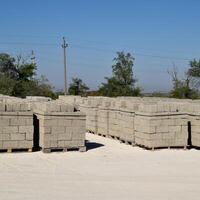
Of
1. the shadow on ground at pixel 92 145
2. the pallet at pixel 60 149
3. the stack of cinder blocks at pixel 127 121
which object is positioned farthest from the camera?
the stack of cinder blocks at pixel 127 121

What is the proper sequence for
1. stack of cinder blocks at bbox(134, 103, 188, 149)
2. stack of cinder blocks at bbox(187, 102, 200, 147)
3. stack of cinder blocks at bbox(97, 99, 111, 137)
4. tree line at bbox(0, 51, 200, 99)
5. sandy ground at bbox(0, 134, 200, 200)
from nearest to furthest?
sandy ground at bbox(0, 134, 200, 200)
stack of cinder blocks at bbox(134, 103, 188, 149)
stack of cinder blocks at bbox(187, 102, 200, 147)
stack of cinder blocks at bbox(97, 99, 111, 137)
tree line at bbox(0, 51, 200, 99)

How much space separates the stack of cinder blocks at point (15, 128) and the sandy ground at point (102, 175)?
1.26ft

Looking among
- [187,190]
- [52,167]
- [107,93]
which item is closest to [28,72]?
[107,93]

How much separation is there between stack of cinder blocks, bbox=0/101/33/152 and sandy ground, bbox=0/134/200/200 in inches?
15.1

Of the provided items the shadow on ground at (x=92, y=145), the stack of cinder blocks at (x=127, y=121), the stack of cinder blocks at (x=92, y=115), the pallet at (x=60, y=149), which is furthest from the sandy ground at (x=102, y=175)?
the stack of cinder blocks at (x=92, y=115)

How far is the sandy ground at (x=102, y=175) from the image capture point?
27.3 ft

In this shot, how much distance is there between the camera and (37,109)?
13.6m

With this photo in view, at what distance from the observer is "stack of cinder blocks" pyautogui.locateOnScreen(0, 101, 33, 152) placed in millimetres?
12805

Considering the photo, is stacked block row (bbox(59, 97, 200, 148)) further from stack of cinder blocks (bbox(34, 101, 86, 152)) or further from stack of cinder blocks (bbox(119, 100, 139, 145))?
stack of cinder blocks (bbox(34, 101, 86, 152))

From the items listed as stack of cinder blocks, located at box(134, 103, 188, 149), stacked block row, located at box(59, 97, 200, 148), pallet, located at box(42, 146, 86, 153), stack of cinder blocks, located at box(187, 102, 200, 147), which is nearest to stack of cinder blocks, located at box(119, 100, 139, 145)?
stacked block row, located at box(59, 97, 200, 148)

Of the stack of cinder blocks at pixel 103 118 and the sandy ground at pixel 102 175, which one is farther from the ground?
the stack of cinder blocks at pixel 103 118

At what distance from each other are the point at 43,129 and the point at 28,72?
31.9m

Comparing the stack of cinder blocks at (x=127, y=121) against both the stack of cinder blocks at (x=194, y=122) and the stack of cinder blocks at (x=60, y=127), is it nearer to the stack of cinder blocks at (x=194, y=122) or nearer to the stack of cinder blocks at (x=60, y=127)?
the stack of cinder blocks at (x=194, y=122)

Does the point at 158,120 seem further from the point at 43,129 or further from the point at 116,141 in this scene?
the point at 43,129
